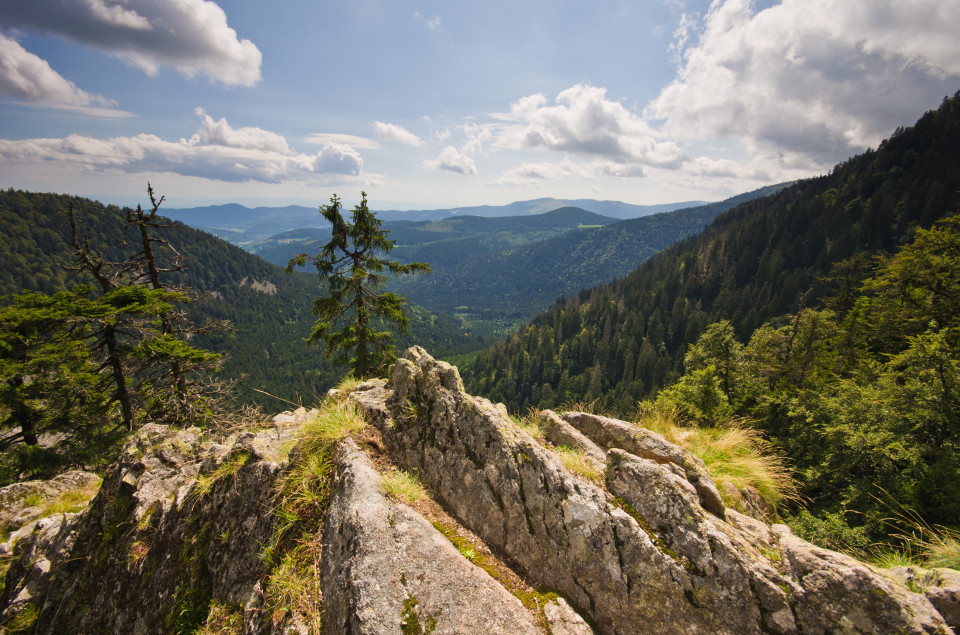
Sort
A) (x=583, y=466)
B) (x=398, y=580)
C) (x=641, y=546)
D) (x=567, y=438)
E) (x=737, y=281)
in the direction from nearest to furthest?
(x=398, y=580)
(x=641, y=546)
(x=583, y=466)
(x=567, y=438)
(x=737, y=281)

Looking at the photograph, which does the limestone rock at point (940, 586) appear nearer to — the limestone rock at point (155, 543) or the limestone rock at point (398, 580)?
the limestone rock at point (398, 580)

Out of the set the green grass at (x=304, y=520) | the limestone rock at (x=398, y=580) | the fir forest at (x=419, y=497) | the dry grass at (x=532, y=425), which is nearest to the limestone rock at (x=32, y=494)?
the fir forest at (x=419, y=497)

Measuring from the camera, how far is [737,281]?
406 feet

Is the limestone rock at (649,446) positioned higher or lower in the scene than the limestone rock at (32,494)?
higher

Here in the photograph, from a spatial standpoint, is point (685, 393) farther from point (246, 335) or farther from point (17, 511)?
point (246, 335)

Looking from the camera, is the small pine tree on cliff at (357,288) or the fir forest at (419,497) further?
the small pine tree on cliff at (357,288)

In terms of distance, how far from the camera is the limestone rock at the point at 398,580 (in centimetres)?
395

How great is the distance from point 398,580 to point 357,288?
13.9 meters

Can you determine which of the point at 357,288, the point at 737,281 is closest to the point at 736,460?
the point at 357,288

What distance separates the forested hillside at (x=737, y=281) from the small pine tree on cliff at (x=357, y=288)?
82.9 m

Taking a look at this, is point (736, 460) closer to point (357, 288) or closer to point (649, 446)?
point (649, 446)

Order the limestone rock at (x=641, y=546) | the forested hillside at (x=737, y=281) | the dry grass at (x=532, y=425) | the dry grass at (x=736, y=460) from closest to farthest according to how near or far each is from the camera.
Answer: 1. the limestone rock at (x=641, y=546)
2. the dry grass at (x=736, y=460)
3. the dry grass at (x=532, y=425)
4. the forested hillside at (x=737, y=281)

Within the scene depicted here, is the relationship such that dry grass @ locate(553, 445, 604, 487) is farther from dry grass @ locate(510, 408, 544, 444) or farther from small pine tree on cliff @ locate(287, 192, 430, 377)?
small pine tree on cliff @ locate(287, 192, 430, 377)

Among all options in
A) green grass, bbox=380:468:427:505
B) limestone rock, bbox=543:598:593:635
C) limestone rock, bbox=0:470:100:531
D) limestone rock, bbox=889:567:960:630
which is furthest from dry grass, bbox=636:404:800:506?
limestone rock, bbox=0:470:100:531
